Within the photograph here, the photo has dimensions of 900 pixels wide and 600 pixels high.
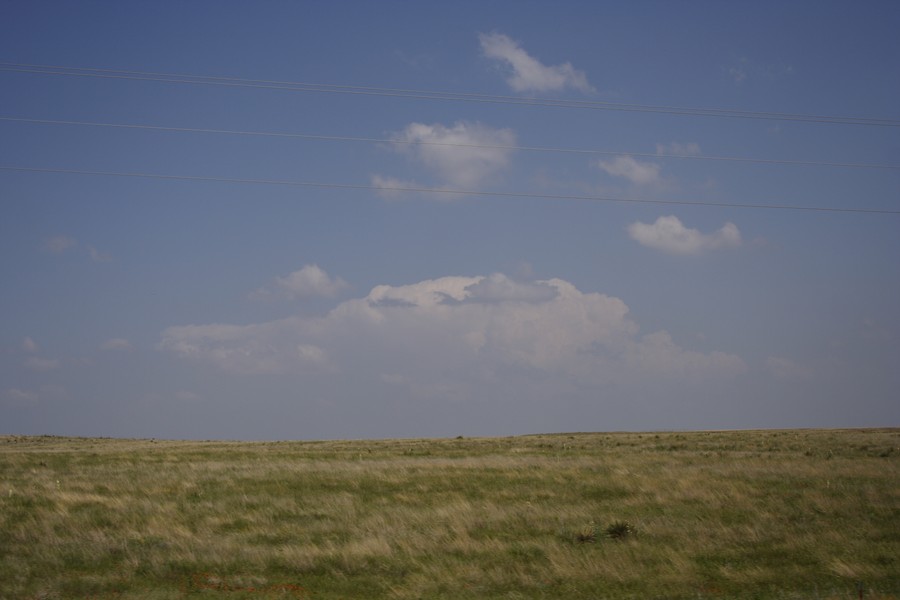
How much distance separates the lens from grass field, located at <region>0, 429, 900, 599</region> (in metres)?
13.8

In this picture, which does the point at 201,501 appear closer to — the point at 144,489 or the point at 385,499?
the point at 144,489

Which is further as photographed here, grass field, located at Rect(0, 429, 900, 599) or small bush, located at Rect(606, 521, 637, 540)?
small bush, located at Rect(606, 521, 637, 540)

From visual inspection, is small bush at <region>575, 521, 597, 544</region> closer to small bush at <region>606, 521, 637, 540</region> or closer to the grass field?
the grass field

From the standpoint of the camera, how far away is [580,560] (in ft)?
48.6

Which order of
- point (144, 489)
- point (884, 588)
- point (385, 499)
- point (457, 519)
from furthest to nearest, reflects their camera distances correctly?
point (144, 489), point (385, 499), point (457, 519), point (884, 588)

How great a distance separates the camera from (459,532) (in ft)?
58.0

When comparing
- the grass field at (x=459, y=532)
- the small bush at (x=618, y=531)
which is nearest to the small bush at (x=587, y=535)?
the grass field at (x=459, y=532)

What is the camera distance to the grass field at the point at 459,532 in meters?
13.8

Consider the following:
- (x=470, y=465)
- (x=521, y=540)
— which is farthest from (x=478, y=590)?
(x=470, y=465)

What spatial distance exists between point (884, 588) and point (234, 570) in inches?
482

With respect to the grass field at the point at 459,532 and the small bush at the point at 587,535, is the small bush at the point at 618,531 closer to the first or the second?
the grass field at the point at 459,532

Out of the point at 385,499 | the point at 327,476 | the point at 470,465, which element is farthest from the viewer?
the point at 470,465

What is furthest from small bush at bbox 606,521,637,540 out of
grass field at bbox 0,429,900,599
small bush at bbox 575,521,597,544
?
small bush at bbox 575,521,597,544

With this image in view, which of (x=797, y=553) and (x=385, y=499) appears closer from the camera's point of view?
(x=797, y=553)
